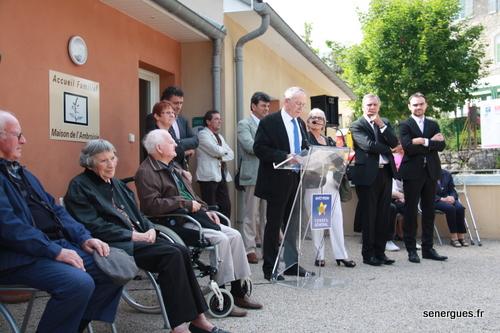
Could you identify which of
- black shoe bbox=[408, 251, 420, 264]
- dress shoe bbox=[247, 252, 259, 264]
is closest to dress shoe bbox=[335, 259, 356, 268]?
black shoe bbox=[408, 251, 420, 264]

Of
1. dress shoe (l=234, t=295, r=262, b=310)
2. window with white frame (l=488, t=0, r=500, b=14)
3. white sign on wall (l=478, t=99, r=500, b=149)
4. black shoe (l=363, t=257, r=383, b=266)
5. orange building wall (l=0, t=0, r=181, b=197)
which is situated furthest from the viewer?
window with white frame (l=488, t=0, r=500, b=14)

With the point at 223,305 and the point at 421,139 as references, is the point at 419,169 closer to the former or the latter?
the point at 421,139

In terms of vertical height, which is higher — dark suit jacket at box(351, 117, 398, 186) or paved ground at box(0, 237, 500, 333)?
dark suit jacket at box(351, 117, 398, 186)

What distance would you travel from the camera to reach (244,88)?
9.09m

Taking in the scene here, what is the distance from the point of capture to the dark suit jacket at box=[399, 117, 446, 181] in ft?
21.7

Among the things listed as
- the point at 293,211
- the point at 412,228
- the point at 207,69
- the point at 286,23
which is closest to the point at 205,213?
the point at 293,211

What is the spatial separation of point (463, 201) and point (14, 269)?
24.4 feet

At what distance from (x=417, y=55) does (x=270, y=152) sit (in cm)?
1813

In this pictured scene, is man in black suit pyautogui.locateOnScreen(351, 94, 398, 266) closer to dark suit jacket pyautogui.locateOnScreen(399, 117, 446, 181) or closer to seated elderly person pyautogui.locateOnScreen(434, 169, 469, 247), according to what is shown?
dark suit jacket pyautogui.locateOnScreen(399, 117, 446, 181)

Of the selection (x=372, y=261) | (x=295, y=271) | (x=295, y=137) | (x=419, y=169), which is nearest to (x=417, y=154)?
(x=419, y=169)

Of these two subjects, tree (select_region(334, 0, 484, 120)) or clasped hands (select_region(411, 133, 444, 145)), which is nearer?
clasped hands (select_region(411, 133, 444, 145))

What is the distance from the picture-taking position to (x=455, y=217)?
822 cm

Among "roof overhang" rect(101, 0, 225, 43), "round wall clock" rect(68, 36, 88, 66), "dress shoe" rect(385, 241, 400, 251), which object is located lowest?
"dress shoe" rect(385, 241, 400, 251)

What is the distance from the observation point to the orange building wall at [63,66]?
4.90 meters
